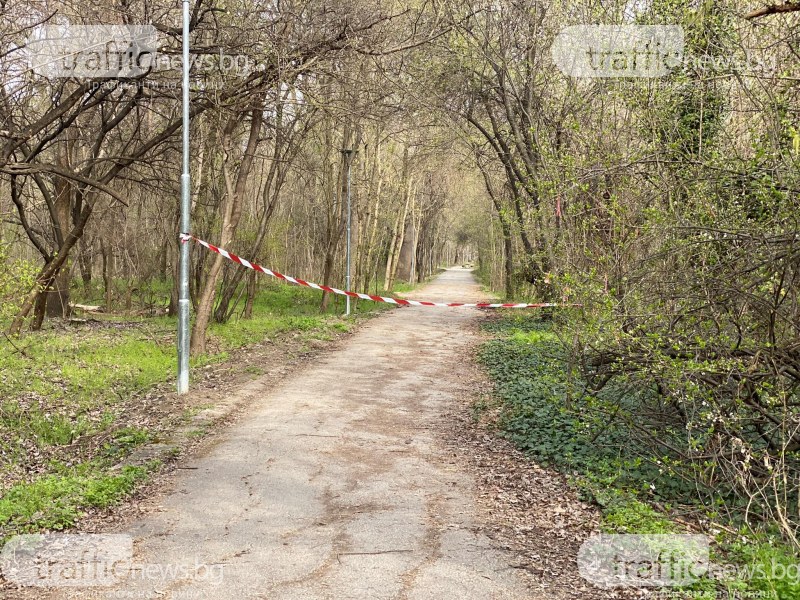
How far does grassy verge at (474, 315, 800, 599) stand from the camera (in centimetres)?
412

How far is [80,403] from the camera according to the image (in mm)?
9594

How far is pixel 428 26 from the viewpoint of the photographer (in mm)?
13445

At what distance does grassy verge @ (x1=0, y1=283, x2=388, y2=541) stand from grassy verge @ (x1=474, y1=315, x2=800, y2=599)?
411 cm

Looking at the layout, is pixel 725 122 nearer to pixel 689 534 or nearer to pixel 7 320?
pixel 689 534

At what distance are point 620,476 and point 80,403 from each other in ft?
23.7

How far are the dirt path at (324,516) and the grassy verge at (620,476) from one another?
1.01 meters

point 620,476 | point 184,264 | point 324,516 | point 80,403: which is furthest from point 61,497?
point 620,476

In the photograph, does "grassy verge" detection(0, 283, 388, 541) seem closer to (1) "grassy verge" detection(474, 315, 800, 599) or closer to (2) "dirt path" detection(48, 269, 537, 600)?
(2) "dirt path" detection(48, 269, 537, 600)

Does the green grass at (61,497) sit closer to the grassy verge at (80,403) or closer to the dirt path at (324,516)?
the grassy verge at (80,403)

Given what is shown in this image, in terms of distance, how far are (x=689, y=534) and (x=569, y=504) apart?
1083 millimetres

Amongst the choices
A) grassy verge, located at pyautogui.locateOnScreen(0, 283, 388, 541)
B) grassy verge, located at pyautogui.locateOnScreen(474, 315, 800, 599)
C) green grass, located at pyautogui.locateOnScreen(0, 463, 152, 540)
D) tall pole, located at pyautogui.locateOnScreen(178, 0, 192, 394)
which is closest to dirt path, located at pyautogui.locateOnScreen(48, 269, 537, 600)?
green grass, located at pyautogui.locateOnScreen(0, 463, 152, 540)

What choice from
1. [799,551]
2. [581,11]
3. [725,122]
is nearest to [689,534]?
[799,551]

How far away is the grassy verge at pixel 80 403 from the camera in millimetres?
5770

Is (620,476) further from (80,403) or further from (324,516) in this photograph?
(80,403)
